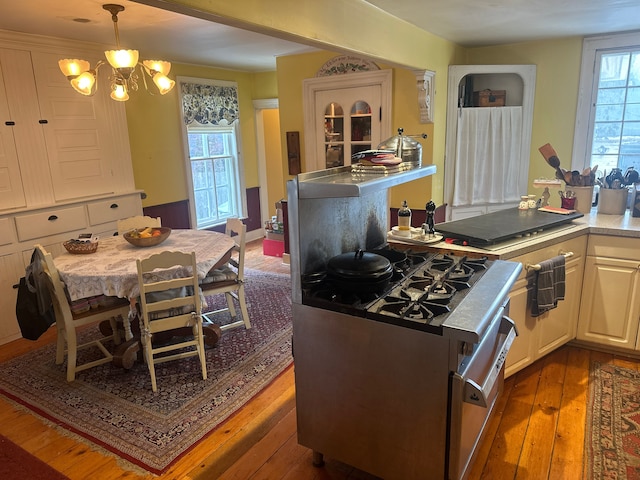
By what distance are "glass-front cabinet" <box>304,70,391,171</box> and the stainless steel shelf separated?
222 centimetres

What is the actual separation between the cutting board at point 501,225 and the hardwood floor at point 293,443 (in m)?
0.95

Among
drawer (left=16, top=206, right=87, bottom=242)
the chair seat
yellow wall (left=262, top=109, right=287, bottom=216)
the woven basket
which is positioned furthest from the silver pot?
yellow wall (left=262, top=109, right=287, bottom=216)

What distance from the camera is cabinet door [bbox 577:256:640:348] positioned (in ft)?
9.14

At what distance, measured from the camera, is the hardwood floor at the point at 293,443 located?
2.03m

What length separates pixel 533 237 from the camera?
8.45 ft

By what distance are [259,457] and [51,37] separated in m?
3.73

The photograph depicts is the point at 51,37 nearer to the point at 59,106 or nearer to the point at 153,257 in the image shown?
the point at 59,106

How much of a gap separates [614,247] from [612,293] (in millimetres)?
311

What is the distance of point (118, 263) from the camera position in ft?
9.41

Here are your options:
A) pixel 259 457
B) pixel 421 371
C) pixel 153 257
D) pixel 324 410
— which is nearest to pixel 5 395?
pixel 153 257

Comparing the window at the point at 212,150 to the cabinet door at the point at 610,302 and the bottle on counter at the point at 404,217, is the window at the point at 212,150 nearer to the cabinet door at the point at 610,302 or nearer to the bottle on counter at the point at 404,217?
the bottle on counter at the point at 404,217

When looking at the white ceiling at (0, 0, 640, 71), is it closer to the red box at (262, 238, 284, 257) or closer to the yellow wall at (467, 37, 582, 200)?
the yellow wall at (467, 37, 582, 200)

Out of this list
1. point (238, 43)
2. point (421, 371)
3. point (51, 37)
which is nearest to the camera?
point (421, 371)

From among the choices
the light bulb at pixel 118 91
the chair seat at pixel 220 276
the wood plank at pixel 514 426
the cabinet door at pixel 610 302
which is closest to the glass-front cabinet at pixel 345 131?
the chair seat at pixel 220 276
